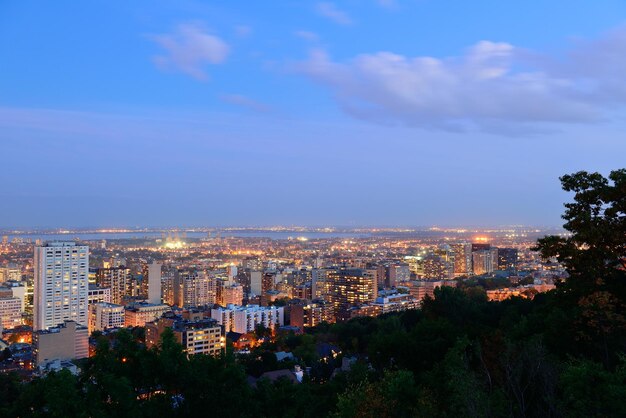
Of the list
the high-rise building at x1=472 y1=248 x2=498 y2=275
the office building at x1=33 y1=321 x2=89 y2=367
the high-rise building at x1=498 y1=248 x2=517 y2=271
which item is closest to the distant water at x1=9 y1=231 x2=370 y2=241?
the high-rise building at x1=472 y1=248 x2=498 y2=275

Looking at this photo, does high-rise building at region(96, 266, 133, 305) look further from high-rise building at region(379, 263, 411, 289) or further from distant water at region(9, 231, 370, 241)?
distant water at region(9, 231, 370, 241)

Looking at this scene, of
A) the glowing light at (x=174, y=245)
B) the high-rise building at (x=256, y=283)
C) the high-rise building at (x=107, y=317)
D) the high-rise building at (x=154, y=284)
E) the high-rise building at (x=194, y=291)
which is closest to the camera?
the high-rise building at (x=107, y=317)

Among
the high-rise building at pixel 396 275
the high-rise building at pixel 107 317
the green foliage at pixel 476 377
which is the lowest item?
the high-rise building at pixel 107 317

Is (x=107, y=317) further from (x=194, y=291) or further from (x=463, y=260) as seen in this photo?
(x=463, y=260)

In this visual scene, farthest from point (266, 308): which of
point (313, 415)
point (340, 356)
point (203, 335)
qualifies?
point (313, 415)

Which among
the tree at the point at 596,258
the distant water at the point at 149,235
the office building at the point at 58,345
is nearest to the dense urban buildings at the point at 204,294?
the office building at the point at 58,345

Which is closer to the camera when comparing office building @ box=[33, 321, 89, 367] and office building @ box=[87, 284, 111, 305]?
office building @ box=[33, 321, 89, 367]

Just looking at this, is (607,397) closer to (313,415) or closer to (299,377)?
(313,415)

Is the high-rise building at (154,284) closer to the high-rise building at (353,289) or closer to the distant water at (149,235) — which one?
the high-rise building at (353,289)

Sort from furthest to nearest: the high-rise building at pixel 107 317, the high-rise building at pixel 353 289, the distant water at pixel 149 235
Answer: the distant water at pixel 149 235, the high-rise building at pixel 353 289, the high-rise building at pixel 107 317
